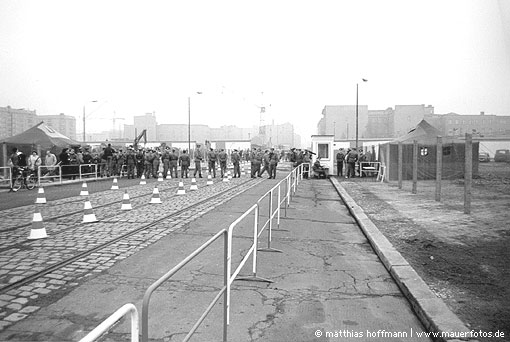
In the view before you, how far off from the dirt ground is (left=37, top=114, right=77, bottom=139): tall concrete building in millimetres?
76511

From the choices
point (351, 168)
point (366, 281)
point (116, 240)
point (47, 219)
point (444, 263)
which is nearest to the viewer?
point (366, 281)

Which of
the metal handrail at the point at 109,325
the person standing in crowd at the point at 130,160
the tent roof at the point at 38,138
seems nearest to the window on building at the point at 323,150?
the person standing in crowd at the point at 130,160

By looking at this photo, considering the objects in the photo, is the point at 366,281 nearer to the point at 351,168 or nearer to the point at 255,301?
the point at 255,301

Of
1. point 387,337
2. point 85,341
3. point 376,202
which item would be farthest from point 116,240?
point 376,202

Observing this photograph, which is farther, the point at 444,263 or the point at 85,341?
the point at 444,263

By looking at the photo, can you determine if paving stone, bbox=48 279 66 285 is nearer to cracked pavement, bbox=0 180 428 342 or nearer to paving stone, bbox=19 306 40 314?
cracked pavement, bbox=0 180 428 342

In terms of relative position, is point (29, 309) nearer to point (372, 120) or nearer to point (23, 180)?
point (23, 180)

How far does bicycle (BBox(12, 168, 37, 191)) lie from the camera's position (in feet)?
65.5

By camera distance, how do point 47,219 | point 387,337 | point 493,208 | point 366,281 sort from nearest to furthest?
1. point 387,337
2. point 366,281
3. point 47,219
4. point 493,208

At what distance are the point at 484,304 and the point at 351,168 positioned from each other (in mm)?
25192

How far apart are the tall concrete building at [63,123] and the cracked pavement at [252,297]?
7937 cm

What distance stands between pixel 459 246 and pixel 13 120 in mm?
39575

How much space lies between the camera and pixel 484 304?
4969 millimetres

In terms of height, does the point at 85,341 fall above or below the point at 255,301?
above
